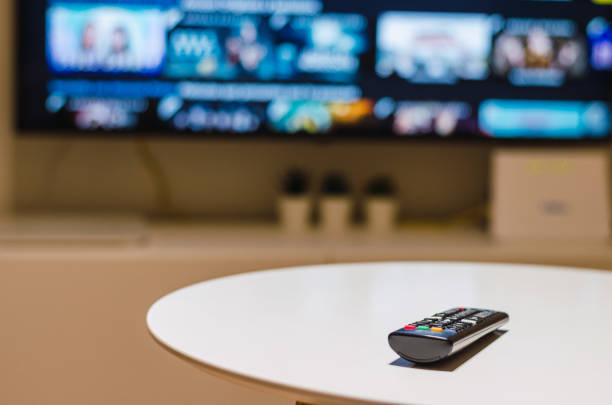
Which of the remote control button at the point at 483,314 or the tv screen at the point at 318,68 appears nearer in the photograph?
the remote control button at the point at 483,314

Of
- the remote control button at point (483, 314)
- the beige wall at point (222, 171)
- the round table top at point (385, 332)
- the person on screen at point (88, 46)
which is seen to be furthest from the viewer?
the beige wall at point (222, 171)

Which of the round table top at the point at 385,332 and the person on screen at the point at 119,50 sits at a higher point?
the person on screen at the point at 119,50

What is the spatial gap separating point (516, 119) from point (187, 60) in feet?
3.06

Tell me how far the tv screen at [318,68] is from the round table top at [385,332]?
1.00 metres

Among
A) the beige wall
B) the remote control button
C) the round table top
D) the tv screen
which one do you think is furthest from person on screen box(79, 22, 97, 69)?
the remote control button

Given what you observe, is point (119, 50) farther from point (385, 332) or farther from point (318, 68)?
point (385, 332)

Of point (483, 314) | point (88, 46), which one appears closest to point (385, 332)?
point (483, 314)

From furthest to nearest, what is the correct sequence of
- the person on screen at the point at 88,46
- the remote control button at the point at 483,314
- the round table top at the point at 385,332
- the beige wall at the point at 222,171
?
the beige wall at the point at 222,171 < the person on screen at the point at 88,46 < the remote control button at the point at 483,314 < the round table top at the point at 385,332

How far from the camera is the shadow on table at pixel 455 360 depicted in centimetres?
72

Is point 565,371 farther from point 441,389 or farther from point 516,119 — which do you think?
point 516,119

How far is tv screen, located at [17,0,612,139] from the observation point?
2100 millimetres

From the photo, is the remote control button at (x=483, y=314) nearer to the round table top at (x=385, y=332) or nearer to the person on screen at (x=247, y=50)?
the round table top at (x=385, y=332)

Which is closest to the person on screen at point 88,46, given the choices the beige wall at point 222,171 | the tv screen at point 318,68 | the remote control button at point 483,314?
the tv screen at point 318,68

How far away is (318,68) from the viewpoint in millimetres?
2160
